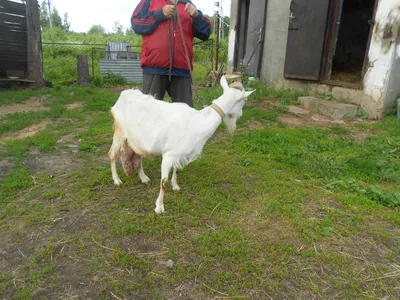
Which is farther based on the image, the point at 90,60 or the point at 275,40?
the point at 90,60

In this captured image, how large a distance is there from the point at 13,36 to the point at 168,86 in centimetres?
723

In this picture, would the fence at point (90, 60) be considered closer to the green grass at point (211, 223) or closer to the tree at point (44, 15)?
the green grass at point (211, 223)

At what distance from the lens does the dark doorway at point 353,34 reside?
9.82m

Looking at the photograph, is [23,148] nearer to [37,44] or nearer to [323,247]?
[323,247]

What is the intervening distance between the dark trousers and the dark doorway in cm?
756

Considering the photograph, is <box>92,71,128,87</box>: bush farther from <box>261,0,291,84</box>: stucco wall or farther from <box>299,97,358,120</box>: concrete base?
<box>299,97,358,120</box>: concrete base

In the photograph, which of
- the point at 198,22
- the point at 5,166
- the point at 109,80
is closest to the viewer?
the point at 198,22

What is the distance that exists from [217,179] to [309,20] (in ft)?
18.0

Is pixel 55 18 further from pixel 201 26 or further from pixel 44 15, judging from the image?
pixel 201 26

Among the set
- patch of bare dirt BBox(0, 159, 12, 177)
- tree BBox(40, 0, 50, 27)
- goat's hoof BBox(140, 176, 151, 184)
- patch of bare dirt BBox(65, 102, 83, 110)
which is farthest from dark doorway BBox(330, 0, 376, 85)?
tree BBox(40, 0, 50, 27)

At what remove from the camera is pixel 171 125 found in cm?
283

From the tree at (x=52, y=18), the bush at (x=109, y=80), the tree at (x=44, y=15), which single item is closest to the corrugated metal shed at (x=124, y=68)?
the bush at (x=109, y=80)

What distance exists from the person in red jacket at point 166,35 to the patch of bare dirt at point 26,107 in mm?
4638

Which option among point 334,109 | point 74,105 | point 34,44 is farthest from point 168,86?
point 34,44
